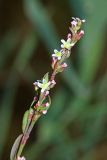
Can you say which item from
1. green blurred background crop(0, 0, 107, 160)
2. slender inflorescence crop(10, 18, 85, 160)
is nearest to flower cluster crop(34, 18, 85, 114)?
slender inflorescence crop(10, 18, 85, 160)

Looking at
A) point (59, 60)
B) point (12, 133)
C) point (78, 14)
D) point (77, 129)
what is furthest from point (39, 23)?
point (59, 60)

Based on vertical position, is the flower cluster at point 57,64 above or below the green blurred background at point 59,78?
below

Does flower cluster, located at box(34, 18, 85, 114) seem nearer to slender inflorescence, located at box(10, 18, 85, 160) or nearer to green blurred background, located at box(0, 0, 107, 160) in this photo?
slender inflorescence, located at box(10, 18, 85, 160)

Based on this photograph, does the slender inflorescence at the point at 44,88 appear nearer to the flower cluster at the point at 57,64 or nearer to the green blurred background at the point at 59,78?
the flower cluster at the point at 57,64

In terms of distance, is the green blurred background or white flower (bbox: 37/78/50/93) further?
the green blurred background

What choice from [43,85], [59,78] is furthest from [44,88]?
[59,78]

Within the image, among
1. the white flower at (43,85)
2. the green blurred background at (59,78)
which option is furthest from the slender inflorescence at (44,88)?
the green blurred background at (59,78)

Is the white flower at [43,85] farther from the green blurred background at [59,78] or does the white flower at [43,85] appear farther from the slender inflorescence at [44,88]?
the green blurred background at [59,78]

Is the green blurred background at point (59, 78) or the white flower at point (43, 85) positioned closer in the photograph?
the white flower at point (43, 85)

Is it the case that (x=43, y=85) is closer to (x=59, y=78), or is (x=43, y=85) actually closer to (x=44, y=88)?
(x=44, y=88)
